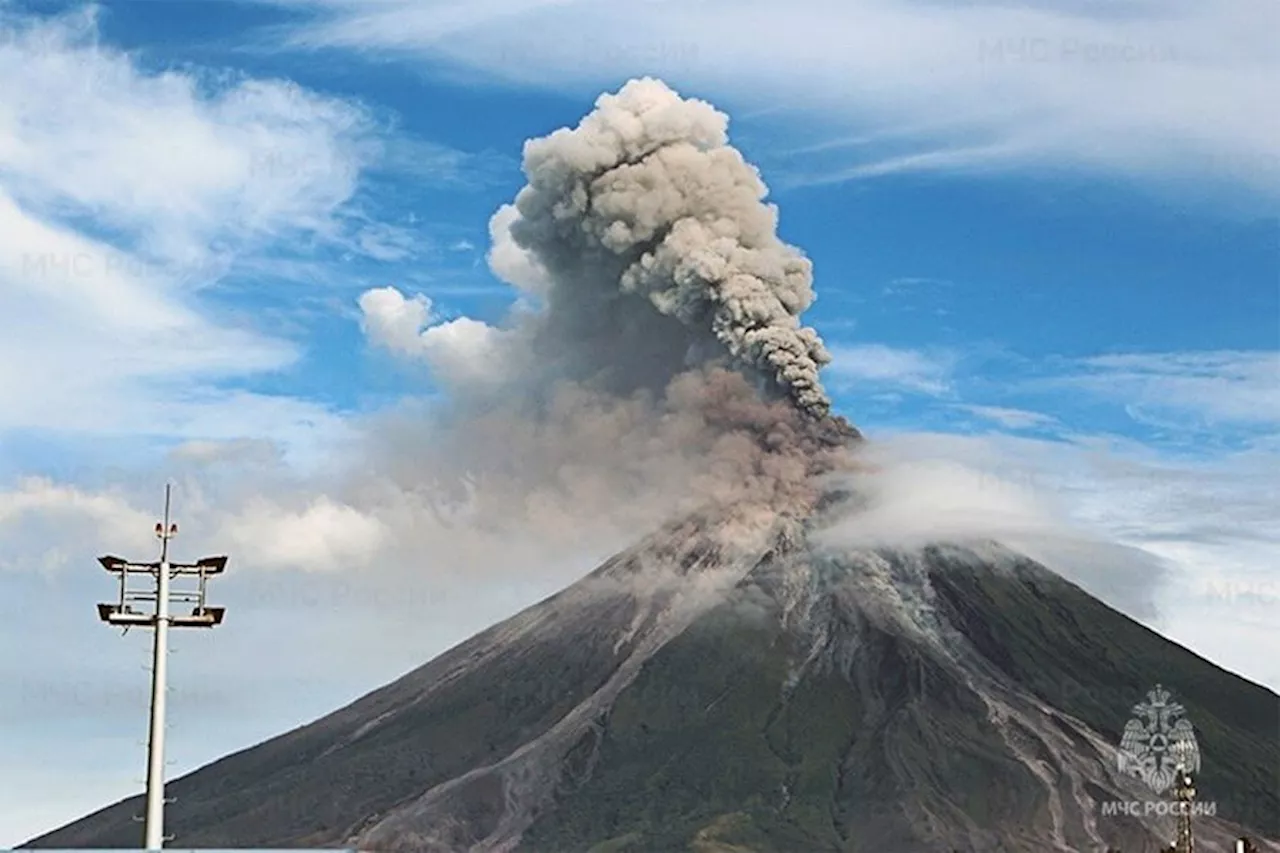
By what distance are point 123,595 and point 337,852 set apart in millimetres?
8540

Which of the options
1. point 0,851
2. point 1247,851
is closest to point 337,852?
point 0,851

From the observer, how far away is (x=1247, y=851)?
73.9 m

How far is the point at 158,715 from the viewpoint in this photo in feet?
115

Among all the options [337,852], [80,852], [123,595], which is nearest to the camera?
[337,852]

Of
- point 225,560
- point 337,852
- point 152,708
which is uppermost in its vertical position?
point 225,560

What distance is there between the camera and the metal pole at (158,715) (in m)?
34.3

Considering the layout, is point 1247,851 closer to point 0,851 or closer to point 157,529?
point 157,529

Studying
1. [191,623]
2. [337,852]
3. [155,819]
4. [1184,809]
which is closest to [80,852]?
[155,819]

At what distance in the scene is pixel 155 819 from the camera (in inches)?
1355

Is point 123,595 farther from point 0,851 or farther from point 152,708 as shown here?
point 0,851

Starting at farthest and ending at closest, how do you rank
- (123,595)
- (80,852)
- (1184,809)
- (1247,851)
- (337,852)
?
1. (1247,851)
2. (1184,809)
3. (123,595)
4. (80,852)
5. (337,852)

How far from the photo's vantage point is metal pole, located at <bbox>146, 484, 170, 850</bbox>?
34312mm

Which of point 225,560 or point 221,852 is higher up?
point 225,560

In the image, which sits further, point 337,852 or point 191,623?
point 191,623
